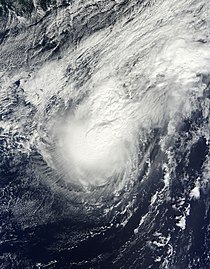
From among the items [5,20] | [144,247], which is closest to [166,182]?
[144,247]

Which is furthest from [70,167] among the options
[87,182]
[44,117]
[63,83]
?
[63,83]

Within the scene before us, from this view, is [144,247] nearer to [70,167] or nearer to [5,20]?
[70,167]

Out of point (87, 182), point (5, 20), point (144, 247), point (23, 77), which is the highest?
point (5, 20)

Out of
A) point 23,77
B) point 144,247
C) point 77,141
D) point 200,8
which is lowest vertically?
point 144,247

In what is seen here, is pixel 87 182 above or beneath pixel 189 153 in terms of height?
beneath

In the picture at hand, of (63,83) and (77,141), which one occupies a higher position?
(63,83)

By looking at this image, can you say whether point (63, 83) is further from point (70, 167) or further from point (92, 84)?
point (70, 167)
